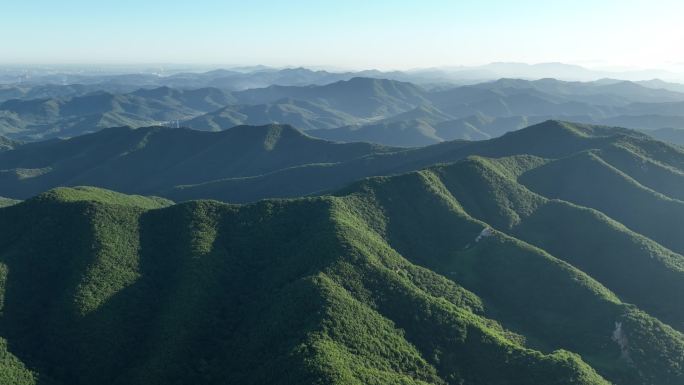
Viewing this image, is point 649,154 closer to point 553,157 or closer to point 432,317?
point 553,157

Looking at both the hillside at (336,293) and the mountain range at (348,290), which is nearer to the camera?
the hillside at (336,293)

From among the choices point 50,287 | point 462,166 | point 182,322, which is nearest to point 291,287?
point 182,322

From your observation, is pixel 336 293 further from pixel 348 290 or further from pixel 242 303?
pixel 242 303

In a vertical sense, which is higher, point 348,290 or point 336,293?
point 336,293

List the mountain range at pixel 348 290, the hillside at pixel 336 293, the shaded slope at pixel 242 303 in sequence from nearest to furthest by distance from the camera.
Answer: the shaded slope at pixel 242 303
the hillside at pixel 336 293
the mountain range at pixel 348 290

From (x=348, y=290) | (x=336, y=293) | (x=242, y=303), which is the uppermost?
(x=336, y=293)

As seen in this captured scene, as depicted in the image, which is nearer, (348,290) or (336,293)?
(336,293)

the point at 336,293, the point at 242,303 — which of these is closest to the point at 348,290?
the point at 336,293
